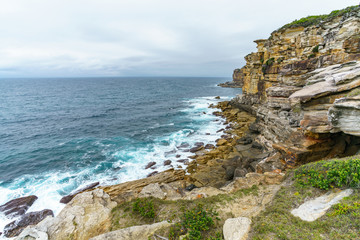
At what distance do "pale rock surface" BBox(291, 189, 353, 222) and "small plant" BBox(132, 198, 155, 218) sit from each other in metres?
7.35

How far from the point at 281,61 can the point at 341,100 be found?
2564 cm

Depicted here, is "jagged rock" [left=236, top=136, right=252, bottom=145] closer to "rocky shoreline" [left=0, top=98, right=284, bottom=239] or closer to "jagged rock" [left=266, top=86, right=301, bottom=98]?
"rocky shoreline" [left=0, top=98, right=284, bottom=239]

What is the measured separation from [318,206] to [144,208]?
9.03 meters

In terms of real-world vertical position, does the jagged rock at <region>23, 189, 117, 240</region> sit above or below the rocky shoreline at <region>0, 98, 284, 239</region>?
above

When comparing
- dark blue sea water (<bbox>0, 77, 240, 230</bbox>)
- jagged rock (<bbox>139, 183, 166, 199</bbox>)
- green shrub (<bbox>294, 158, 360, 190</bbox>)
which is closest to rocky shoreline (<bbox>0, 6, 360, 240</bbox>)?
jagged rock (<bbox>139, 183, 166, 199</bbox>)

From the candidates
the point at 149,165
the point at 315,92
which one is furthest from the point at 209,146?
the point at 315,92

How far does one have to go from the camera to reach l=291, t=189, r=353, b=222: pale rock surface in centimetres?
751

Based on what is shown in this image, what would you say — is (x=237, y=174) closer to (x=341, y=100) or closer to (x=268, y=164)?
(x=268, y=164)

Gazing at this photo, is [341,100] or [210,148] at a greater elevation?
[341,100]

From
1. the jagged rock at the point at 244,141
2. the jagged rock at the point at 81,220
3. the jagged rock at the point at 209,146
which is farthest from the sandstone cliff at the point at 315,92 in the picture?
the jagged rock at the point at 81,220

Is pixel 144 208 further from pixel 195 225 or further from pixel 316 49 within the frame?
pixel 316 49

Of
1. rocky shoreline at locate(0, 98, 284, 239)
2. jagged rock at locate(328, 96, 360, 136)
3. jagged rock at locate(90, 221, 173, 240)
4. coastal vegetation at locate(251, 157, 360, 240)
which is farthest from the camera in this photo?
rocky shoreline at locate(0, 98, 284, 239)

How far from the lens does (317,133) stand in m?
13.5

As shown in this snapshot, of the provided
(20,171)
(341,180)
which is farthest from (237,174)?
(20,171)
